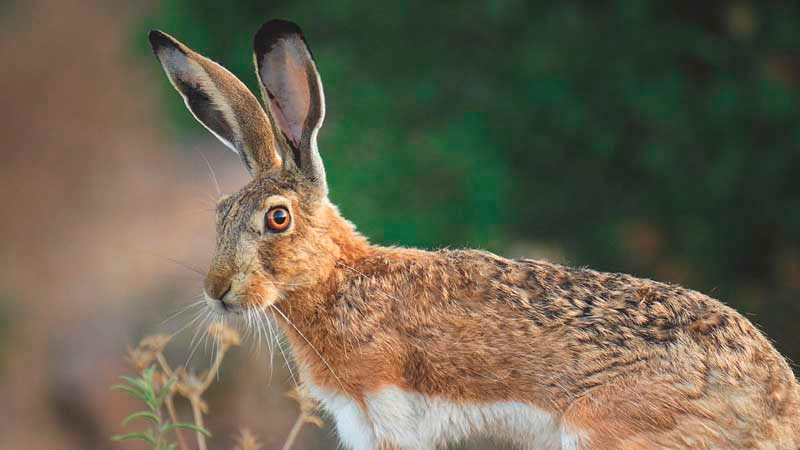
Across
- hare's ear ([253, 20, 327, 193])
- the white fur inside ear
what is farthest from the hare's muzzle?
the white fur inside ear

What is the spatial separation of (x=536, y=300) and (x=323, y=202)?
1.01 metres

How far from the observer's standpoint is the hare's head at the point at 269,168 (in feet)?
17.3

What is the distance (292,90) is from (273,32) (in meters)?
0.27

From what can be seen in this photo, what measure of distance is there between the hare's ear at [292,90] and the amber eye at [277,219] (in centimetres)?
25

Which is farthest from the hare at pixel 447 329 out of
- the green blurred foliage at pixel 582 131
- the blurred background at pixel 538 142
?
the green blurred foliage at pixel 582 131

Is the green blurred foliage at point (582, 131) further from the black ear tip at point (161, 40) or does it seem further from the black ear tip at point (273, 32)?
the black ear tip at point (273, 32)

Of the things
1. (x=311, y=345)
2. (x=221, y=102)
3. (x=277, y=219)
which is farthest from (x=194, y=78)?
(x=311, y=345)

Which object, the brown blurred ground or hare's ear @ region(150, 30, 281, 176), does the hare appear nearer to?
hare's ear @ region(150, 30, 281, 176)

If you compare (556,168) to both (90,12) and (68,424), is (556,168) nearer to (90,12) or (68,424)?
(68,424)

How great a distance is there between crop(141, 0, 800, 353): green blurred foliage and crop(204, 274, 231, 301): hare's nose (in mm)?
4778

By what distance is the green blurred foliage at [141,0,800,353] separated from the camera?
10.2 m

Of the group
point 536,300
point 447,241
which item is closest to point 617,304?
point 536,300

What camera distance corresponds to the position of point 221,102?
18.2 ft

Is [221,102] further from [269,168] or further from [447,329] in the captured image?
[447,329]
